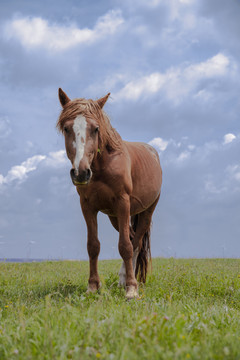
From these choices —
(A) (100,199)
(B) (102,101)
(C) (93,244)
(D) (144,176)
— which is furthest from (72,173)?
(D) (144,176)

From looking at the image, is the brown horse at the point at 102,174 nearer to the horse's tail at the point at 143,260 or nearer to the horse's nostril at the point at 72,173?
the horse's nostril at the point at 72,173

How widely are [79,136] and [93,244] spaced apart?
7.03 feet

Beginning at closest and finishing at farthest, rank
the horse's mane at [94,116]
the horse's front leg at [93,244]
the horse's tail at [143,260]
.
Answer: the horse's mane at [94,116] < the horse's front leg at [93,244] < the horse's tail at [143,260]

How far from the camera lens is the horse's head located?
5105 mm

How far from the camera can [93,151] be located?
555 centimetres

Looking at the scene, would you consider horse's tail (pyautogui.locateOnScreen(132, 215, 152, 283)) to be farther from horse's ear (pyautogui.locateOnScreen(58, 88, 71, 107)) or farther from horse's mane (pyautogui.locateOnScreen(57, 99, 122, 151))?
horse's ear (pyautogui.locateOnScreen(58, 88, 71, 107))

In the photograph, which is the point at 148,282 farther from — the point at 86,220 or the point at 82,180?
the point at 82,180

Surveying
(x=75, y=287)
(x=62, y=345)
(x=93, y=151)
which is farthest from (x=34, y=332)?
(x=75, y=287)

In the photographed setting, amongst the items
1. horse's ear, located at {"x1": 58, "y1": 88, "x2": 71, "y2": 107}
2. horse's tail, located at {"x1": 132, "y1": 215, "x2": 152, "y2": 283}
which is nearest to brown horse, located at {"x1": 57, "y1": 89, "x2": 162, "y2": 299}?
horse's ear, located at {"x1": 58, "y1": 88, "x2": 71, "y2": 107}

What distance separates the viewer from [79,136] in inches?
208

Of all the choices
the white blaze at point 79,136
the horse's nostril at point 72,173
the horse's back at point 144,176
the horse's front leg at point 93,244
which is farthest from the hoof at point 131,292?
the white blaze at point 79,136

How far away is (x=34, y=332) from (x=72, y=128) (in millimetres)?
2997

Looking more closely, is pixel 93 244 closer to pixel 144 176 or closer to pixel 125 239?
pixel 125 239

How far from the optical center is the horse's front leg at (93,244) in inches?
250
